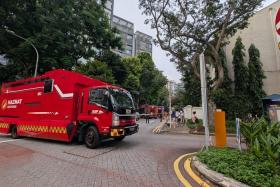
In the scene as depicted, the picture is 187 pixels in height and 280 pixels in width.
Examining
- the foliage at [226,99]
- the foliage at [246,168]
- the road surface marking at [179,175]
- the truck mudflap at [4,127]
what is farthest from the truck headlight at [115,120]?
the foliage at [226,99]

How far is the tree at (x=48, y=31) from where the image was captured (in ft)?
63.5

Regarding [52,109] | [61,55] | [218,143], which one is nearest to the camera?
[218,143]

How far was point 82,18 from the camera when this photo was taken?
22.0 metres

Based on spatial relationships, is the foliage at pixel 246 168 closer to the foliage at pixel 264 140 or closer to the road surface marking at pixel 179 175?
the foliage at pixel 264 140

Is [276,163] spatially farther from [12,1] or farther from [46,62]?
[12,1]

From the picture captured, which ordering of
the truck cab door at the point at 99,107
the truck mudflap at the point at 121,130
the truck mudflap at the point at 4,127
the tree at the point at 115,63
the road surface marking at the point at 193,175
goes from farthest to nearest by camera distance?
the tree at the point at 115,63
the truck mudflap at the point at 4,127
the truck cab door at the point at 99,107
the truck mudflap at the point at 121,130
the road surface marking at the point at 193,175

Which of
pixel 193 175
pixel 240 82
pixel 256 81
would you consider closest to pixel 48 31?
pixel 193 175

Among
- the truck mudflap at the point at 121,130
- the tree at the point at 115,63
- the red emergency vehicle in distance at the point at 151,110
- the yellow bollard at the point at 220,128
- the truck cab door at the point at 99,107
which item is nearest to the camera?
the yellow bollard at the point at 220,128

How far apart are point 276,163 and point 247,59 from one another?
21410mm

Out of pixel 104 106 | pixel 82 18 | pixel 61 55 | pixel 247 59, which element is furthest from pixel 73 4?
pixel 247 59

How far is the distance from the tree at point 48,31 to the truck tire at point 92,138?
1303cm

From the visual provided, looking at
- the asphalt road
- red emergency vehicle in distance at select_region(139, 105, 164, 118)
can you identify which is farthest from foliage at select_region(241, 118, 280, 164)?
red emergency vehicle in distance at select_region(139, 105, 164, 118)

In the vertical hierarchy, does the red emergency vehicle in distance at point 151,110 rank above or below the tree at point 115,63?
→ below

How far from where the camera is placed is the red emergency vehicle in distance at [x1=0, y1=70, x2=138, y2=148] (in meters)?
8.45
